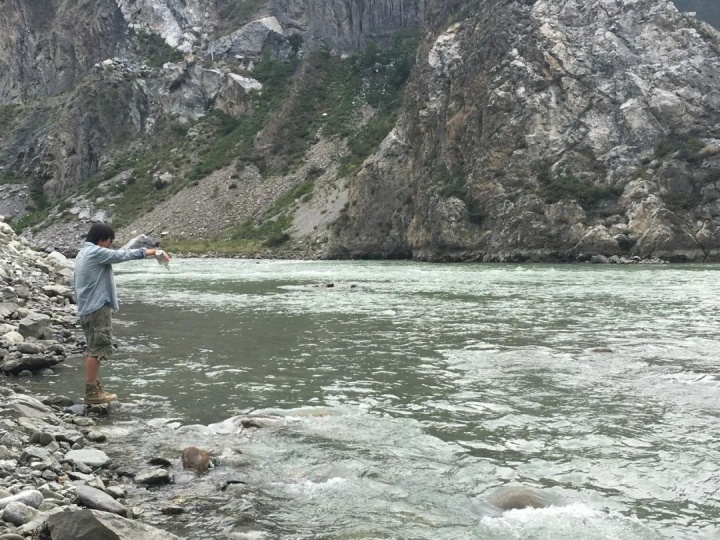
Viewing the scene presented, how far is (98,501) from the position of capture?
16.4 feet

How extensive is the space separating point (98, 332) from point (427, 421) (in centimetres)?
473

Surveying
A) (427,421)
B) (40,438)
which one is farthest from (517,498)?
(40,438)

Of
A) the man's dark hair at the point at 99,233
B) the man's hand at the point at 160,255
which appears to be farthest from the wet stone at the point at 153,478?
the man's dark hair at the point at 99,233

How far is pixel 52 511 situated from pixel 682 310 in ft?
58.0

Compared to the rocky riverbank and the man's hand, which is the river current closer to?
the rocky riverbank

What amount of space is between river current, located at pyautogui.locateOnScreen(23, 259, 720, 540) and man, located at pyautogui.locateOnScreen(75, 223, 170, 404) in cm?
61

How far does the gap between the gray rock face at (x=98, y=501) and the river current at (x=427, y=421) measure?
31 cm

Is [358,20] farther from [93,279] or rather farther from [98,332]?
[98,332]

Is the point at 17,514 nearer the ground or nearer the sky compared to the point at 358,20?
nearer the ground

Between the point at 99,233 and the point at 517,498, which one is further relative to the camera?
the point at 99,233

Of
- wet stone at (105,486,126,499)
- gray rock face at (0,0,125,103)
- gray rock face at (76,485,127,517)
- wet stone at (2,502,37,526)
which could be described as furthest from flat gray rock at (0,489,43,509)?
gray rock face at (0,0,125,103)

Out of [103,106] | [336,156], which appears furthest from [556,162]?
[103,106]

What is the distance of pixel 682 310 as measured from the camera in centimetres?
1820

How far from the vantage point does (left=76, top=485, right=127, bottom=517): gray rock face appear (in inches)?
195
